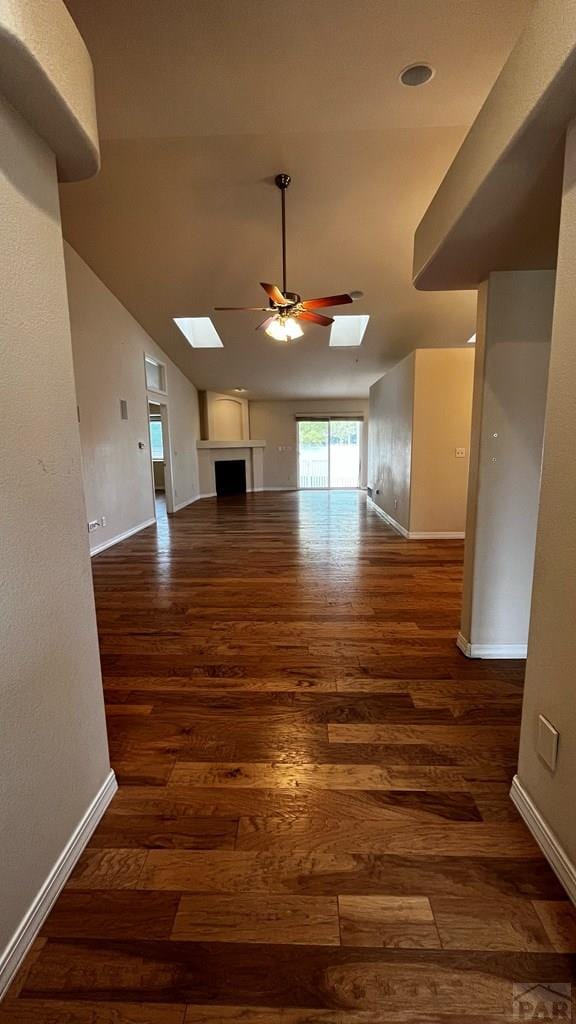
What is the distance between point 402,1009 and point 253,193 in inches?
194

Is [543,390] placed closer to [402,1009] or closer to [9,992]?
[402,1009]

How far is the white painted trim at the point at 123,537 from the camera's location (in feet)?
15.5

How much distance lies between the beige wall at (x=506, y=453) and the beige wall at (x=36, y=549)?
Result: 1938mm

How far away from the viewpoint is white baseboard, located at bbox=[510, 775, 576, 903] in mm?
1058

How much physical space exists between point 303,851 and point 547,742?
2.66 feet

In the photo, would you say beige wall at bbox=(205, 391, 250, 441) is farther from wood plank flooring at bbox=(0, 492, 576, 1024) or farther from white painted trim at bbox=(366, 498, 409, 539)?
wood plank flooring at bbox=(0, 492, 576, 1024)

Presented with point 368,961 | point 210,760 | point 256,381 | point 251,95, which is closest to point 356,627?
point 210,760

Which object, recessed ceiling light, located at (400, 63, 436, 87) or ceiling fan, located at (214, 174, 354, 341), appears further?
ceiling fan, located at (214, 174, 354, 341)

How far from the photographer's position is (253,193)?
360cm

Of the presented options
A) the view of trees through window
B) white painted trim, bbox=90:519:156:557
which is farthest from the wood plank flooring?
the view of trees through window

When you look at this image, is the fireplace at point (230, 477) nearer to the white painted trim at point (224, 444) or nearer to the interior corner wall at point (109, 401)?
the white painted trim at point (224, 444)

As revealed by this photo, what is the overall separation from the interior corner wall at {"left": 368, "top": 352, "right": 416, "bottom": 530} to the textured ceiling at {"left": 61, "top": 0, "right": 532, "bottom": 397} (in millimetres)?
966

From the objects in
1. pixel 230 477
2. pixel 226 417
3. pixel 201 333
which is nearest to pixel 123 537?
pixel 201 333

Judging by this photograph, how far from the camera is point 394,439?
5922mm
